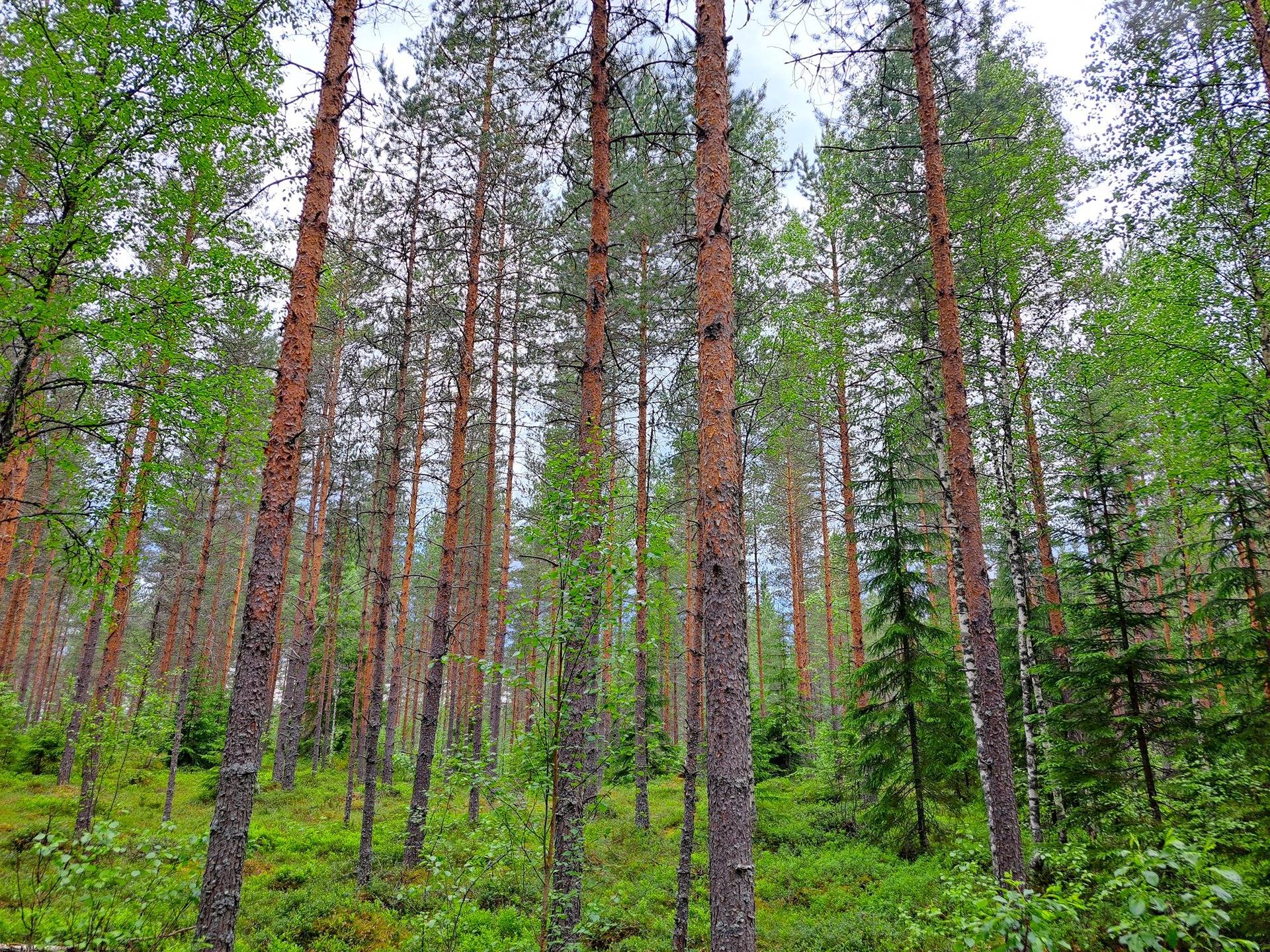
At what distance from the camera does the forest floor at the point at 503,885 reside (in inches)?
165

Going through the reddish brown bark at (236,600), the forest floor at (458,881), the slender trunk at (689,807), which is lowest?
the forest floor at (458,881)

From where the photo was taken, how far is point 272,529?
5.46 metres

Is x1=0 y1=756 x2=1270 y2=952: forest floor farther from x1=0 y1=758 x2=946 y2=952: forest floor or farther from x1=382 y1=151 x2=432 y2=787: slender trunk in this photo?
x1=382 y1=151 x2=432 y2=787: slender trunk

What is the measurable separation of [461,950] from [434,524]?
65.0 feet

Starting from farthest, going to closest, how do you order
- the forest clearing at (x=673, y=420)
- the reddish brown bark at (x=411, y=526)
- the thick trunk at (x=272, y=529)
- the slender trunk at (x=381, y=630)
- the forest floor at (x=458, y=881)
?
1. the reddish brown bark at (x=411, y=526)
2. the slender trunk at (x=381, y=630)
3. the forest floor at (x=458, y=881)
4. the forest clearing at (x=673, y=420)
5. the thick trunk at (x=272, y=529)

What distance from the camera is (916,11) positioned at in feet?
25.7

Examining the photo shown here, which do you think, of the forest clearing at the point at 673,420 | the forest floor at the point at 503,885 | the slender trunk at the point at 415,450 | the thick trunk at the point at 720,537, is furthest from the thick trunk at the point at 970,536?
the slender trunk at the point at 415,450

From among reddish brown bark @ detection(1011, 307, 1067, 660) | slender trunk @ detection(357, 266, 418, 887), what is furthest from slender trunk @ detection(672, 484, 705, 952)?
reddish brown bark @ detection(1011, 307, 1067, 660)

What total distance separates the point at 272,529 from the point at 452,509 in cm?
Result: 494

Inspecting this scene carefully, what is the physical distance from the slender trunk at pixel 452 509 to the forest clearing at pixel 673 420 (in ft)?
0.44

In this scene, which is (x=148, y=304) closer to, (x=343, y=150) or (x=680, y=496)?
(x=343, y=150)

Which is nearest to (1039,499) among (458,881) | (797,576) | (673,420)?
(673,420)

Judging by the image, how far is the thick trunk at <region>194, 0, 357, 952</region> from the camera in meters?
4.76

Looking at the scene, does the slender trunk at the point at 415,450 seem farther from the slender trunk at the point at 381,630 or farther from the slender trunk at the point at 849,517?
the slender trunk at the point at 849,517
